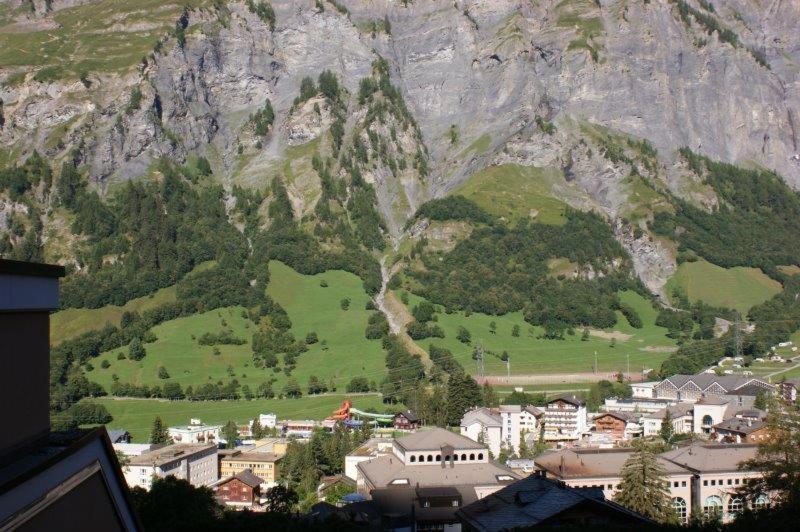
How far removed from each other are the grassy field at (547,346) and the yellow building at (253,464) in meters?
45.4

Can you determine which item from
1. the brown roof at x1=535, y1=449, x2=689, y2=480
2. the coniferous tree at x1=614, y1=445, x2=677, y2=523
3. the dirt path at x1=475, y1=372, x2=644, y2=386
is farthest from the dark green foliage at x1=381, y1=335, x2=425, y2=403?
the coniferous tree at x1=614, y1=445, x2=677, y2=523

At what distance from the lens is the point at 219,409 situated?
102 m

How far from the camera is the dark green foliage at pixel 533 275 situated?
142 metres

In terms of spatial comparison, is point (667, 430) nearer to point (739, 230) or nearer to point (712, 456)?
point (712, 456)

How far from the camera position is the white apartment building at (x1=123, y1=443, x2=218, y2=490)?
6644 cm

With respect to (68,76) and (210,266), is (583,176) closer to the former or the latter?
(210,266)

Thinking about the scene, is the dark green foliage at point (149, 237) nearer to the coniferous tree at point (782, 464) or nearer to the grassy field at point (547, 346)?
the grassy field at point (547, 346)

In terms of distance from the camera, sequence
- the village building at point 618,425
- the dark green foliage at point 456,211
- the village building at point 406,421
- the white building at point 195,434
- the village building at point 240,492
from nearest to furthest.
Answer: the village building at point 240,492
the village building at point 618,425
the white building at point 195,434
the village building at point 406,421
the dark green foliage at point 456,211

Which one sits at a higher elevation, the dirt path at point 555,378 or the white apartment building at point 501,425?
the dirt path at point 555,378

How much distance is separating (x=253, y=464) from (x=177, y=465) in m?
7.13

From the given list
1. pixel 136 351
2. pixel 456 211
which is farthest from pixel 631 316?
pixel 136 351

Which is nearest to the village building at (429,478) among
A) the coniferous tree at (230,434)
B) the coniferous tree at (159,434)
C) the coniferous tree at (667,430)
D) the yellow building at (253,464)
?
the yellow building at (253,464)

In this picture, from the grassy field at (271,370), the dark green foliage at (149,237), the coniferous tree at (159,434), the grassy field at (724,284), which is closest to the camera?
the coniferous tree at (159,434)

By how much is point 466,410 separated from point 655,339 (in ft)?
186
